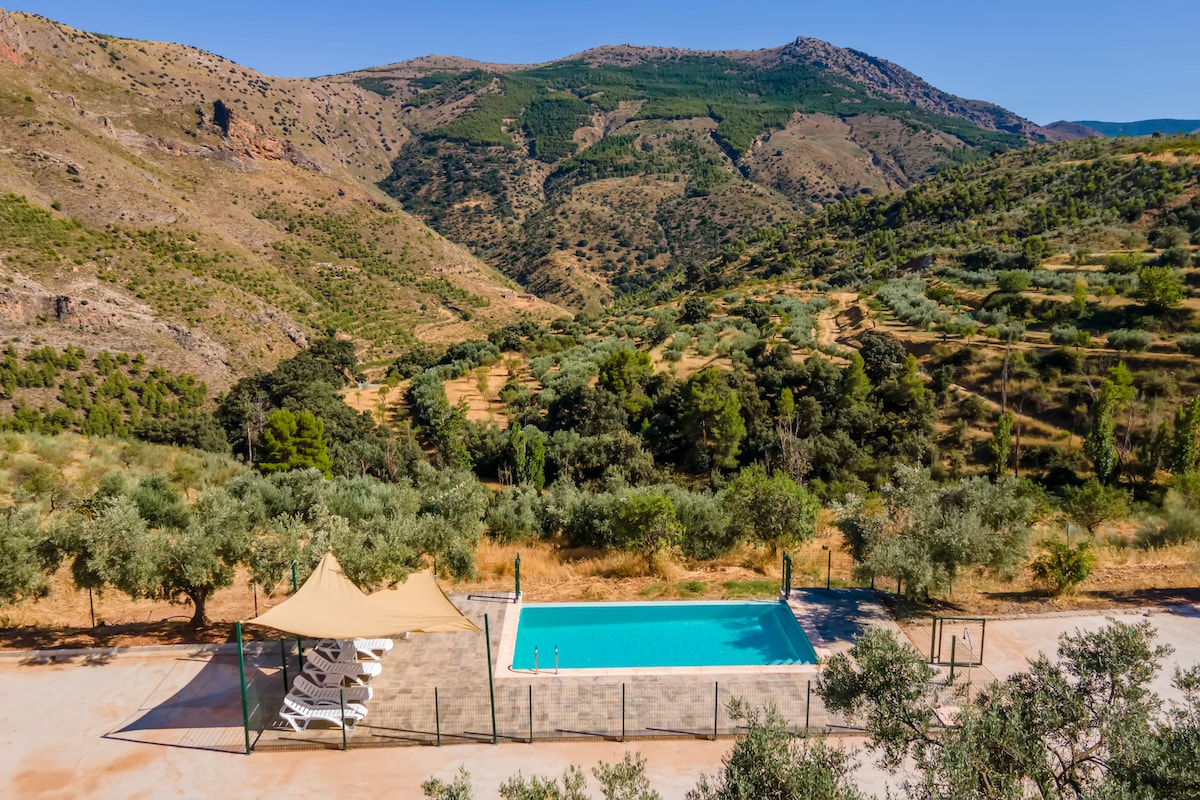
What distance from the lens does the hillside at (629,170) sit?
11194cm

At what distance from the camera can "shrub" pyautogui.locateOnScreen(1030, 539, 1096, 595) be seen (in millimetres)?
14594

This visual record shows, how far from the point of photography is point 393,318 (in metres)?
70.2

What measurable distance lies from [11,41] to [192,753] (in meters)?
94.9

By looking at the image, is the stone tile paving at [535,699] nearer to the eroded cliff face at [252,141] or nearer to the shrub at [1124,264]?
the shrub at [1124,264]

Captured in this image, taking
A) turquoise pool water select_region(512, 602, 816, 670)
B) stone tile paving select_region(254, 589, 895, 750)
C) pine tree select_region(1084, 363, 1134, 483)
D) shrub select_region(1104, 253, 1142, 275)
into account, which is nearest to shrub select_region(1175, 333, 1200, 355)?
pine tree select_region(1084, 363, 1134, 483)

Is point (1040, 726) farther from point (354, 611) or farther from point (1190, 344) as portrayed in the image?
point (1190, 344)

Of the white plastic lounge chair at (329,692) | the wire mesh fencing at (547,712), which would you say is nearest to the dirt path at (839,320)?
the wire mesh fencing at (547,712)

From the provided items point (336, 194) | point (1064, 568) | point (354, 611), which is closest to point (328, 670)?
point (354, 611)

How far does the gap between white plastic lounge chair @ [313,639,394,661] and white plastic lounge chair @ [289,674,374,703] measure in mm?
602

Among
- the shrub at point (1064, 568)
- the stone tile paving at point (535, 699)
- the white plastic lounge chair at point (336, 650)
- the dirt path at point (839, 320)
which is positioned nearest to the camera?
the stone tile paving at point (535, 699)

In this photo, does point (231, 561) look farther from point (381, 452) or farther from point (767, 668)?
point (381, 452)

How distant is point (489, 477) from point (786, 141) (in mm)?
151630

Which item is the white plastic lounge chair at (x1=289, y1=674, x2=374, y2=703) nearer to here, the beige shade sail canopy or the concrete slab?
the beige shade sail canopy

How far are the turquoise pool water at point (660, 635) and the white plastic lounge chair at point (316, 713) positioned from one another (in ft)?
9.97
